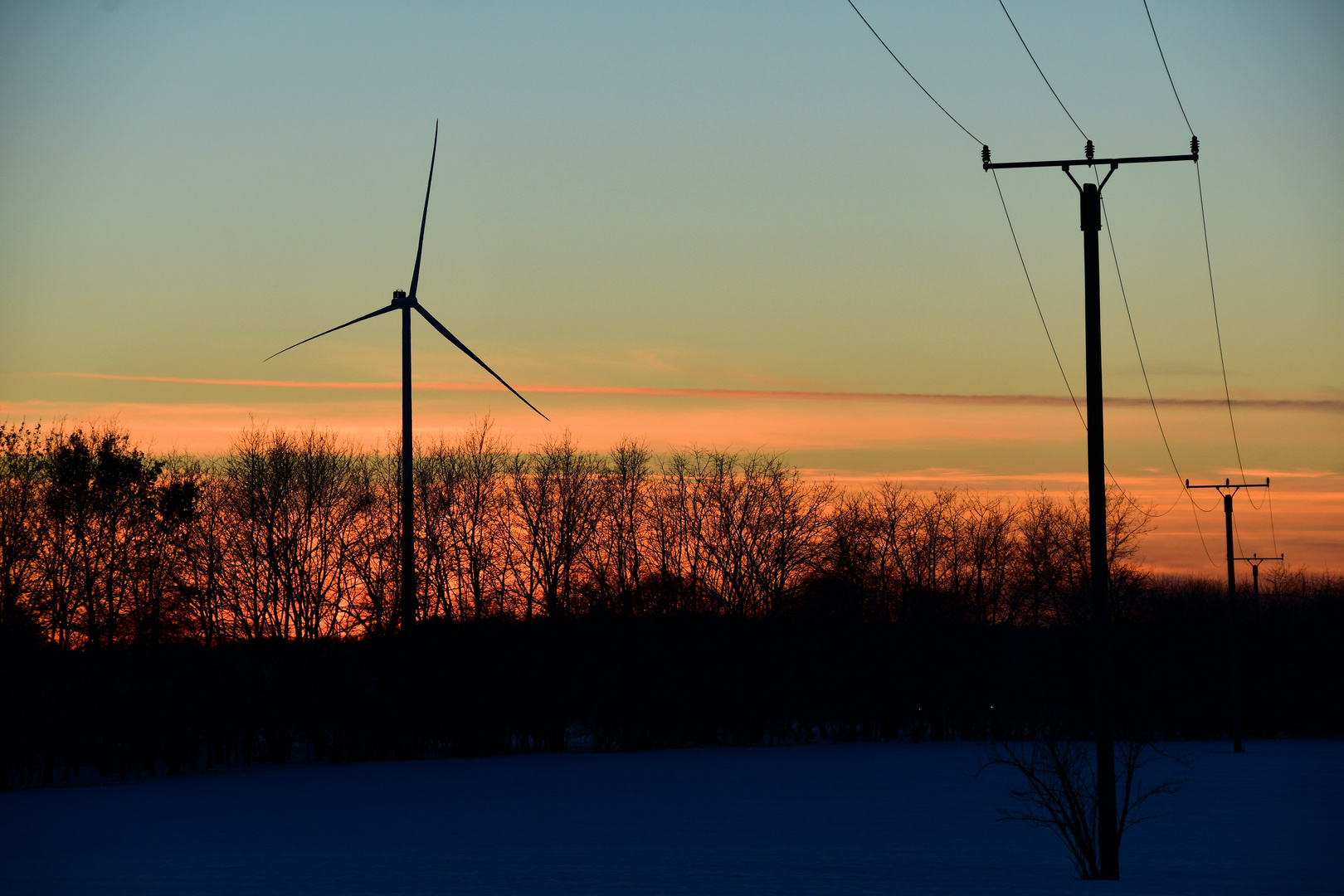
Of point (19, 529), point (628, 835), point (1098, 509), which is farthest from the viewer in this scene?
point (19, 529)

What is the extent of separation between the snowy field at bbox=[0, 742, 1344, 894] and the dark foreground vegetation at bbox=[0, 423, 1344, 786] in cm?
536

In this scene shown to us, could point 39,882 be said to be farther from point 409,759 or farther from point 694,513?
point 694,513

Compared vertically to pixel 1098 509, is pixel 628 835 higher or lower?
lower

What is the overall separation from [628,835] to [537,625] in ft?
107

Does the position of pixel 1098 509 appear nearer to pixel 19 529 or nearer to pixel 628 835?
pixel 628 835

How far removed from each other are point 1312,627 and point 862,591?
97.5 ft

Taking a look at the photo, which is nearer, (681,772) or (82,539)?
(681,772)

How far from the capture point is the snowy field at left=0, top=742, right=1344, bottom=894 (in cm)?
1658

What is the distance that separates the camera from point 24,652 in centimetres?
3678

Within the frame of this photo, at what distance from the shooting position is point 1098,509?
16.8 m

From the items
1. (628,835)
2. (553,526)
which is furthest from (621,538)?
(628,835)

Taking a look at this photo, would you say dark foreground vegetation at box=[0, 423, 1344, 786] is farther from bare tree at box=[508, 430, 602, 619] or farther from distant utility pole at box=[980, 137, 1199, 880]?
distant utility pole at box=[980, 137, 1199, 880]

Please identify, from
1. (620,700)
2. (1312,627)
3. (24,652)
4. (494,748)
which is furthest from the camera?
(1312,627)

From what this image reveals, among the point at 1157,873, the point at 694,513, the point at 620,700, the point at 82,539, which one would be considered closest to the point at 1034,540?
the point at 694,513
